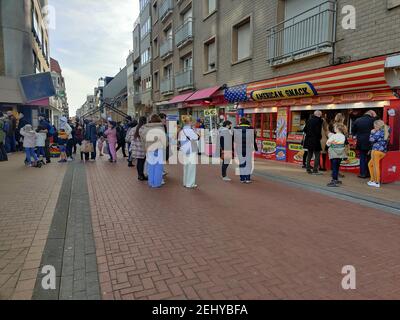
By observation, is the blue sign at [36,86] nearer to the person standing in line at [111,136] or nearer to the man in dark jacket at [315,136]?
the person standing in line at [111,136]

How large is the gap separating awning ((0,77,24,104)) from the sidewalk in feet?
46.3

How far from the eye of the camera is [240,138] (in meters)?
8.13

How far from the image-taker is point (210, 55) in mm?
17500

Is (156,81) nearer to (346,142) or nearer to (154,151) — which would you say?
(154,151)

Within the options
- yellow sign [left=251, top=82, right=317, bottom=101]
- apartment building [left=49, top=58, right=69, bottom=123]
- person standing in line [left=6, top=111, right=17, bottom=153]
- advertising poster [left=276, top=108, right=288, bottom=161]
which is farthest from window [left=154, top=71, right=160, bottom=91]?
advertising poster [left=276, top=108, right=288, bottom=161]

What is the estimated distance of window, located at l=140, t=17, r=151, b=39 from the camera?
98.3 feet

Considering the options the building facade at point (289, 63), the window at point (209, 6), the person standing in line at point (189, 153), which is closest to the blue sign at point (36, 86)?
the building facade at point (289, 63)

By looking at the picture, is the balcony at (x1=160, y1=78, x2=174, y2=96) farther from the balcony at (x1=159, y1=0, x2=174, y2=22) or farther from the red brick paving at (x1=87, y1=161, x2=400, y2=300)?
the red brick paving at (x1=87, y1=161, x2=400, y2=300)

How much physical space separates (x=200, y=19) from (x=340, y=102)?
38.3 feet

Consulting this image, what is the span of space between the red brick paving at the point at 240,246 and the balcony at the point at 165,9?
19941 mm

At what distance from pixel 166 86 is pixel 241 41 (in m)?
10.6

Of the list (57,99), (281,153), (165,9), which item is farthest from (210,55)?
(57,99)

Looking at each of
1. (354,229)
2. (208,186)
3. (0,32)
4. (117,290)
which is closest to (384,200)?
(354,229)
